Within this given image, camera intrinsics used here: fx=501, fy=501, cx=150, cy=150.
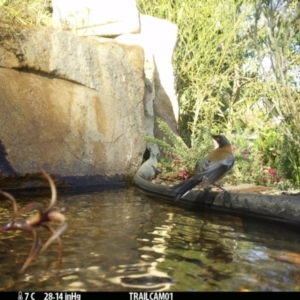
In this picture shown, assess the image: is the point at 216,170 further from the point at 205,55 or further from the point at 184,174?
the point at 205,55

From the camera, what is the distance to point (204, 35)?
10.8 metres

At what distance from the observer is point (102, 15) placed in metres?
9.61

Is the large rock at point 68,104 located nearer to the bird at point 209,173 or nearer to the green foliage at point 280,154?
A: the green foliage at point 280,154

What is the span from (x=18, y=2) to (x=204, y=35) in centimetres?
409

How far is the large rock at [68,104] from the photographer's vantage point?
264 inches

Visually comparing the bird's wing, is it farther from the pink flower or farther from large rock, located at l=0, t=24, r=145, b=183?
large rock, located at l=0, t=24, r=145, b=183

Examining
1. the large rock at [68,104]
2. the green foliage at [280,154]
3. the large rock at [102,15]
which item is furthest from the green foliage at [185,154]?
the large rock at [102,15]

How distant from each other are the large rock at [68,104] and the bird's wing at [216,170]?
260cm

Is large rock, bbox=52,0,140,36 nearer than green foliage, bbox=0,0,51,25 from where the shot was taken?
No

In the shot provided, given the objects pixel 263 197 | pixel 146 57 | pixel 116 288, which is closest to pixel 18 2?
pixel 146 57

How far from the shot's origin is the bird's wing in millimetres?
4977

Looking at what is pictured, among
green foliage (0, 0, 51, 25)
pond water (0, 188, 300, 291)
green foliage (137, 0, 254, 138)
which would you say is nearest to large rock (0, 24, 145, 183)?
green foliage (0, 0, 51, 25)

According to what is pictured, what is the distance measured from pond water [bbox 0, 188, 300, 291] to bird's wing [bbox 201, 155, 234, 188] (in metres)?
0.34

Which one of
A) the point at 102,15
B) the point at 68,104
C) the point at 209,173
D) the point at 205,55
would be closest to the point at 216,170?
the point at 209,173
